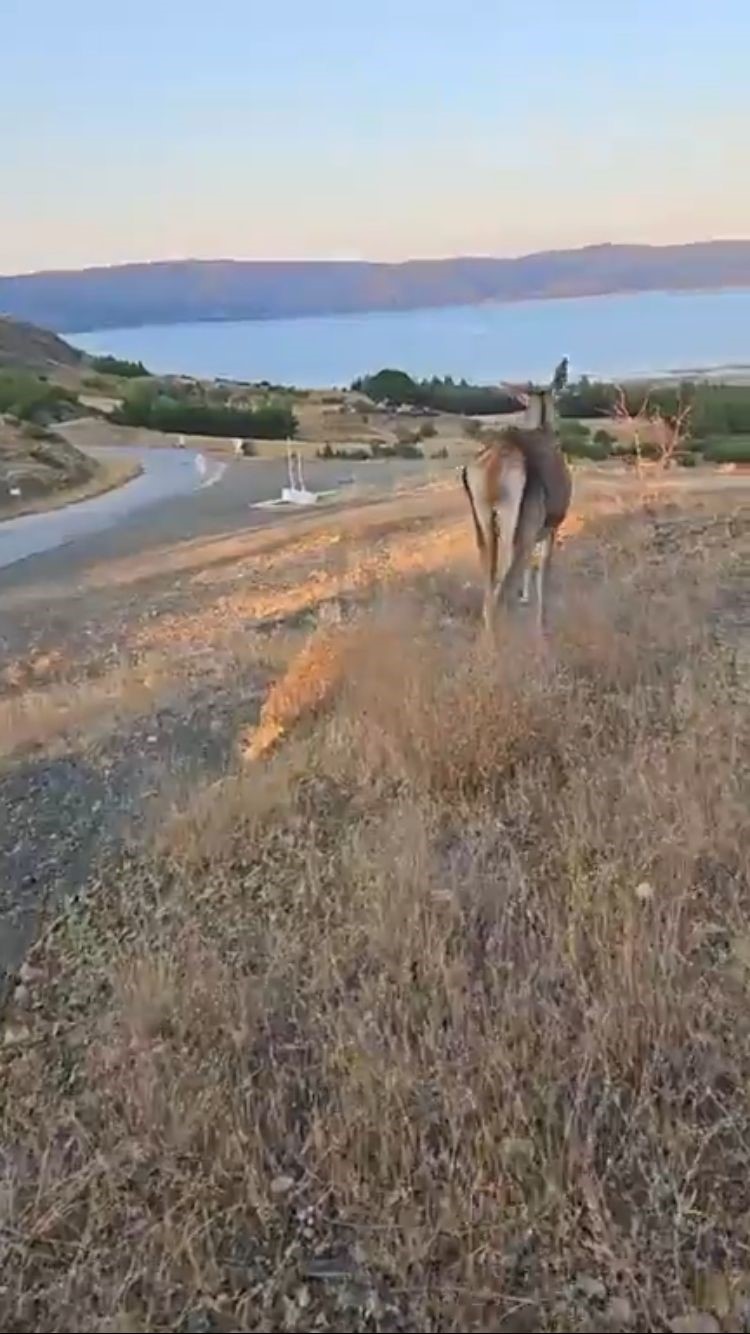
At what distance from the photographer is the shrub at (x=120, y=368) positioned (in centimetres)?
8625

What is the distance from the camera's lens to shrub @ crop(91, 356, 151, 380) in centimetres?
8625

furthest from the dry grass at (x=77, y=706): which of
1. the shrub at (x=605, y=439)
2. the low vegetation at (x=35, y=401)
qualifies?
the low vegetation at (x=35, y=401)

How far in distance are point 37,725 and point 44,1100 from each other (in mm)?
4812

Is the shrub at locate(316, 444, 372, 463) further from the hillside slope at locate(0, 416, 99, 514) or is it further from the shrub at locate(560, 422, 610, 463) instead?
the hillside slope at locate(0, 416, 99, 514)

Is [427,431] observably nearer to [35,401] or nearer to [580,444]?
[580,444]

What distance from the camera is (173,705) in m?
8.38

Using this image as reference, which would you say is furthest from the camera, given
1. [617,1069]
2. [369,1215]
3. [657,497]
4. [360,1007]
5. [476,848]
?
[657,497]

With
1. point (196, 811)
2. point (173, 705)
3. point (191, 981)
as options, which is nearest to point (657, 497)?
point (173, 705)

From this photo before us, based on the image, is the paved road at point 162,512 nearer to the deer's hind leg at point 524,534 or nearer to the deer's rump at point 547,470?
the deer's rump at point 547,470

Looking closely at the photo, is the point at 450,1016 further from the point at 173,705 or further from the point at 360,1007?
the point at 173,705

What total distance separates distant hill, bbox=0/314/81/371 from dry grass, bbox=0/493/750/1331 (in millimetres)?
75498

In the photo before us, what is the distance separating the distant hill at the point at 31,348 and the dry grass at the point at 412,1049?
7550 cm

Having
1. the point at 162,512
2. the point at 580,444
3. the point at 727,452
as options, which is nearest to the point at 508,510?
the point at 162,512

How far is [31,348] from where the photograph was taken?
92.7 m
